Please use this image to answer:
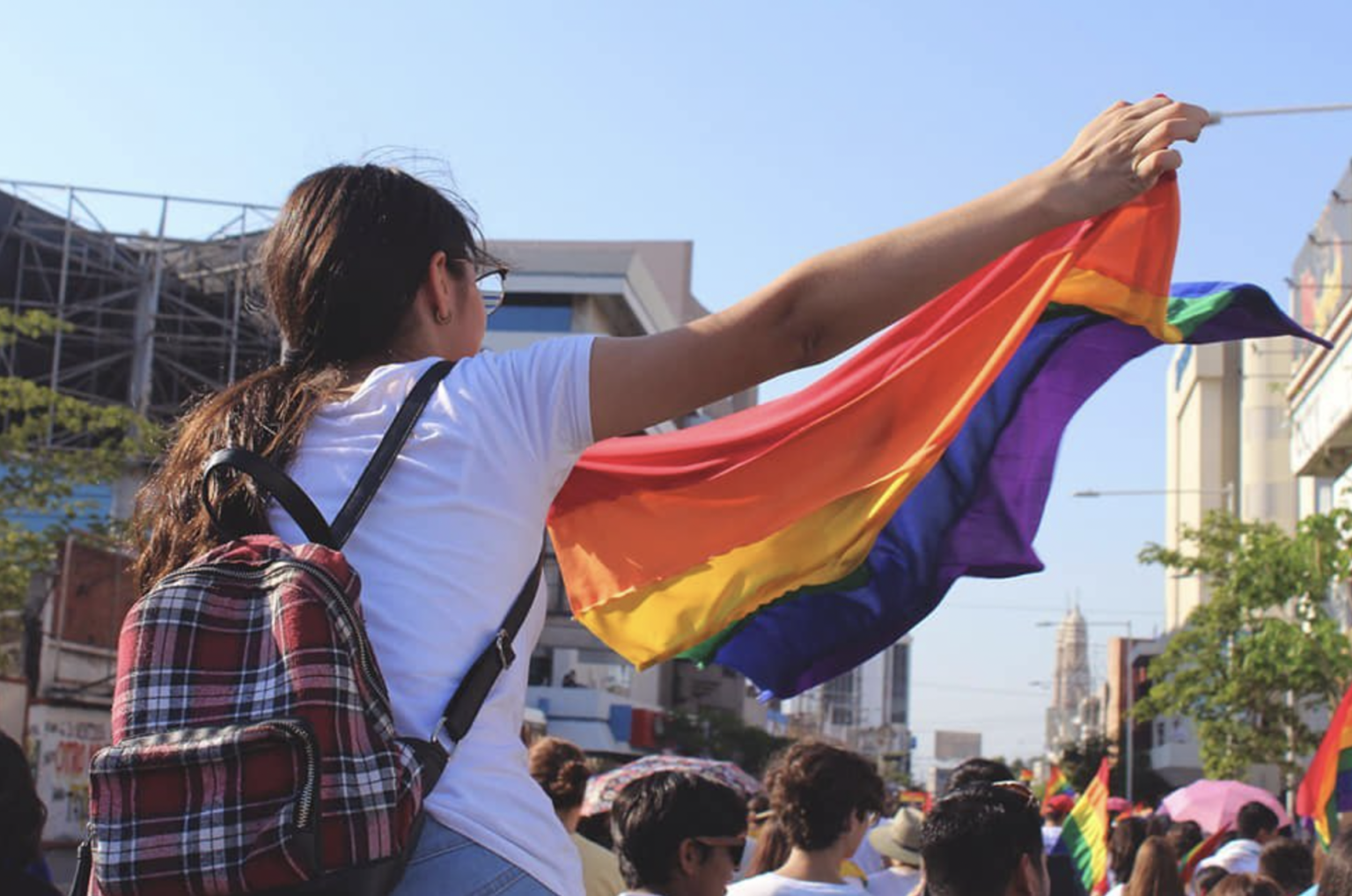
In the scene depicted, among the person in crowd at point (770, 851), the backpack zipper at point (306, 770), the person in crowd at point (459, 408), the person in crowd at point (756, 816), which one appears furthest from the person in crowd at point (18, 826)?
the person in crowd at point (756, 816)

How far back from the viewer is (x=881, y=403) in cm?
353

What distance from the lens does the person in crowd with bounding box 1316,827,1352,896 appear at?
3.48 metres

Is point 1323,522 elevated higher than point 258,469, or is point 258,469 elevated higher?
point 1323,522

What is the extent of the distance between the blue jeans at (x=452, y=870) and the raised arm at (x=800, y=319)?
563mm

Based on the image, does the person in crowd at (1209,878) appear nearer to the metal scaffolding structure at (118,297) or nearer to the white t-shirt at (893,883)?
the white t-shirt at (893,883)

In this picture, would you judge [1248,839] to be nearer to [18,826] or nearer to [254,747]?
[18,826]

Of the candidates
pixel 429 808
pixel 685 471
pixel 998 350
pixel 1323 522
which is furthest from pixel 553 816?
pixel 1323 522

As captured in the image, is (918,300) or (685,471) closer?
(918,300)

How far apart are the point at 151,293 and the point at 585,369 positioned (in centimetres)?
5792

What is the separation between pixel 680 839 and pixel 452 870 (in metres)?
2.93

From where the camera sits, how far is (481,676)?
2.16 metres

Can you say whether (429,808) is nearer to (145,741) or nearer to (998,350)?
(145,741)

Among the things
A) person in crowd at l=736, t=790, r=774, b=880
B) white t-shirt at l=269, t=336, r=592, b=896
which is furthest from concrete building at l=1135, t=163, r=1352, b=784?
white t-shirt at l=269, t=336, r=592, b=896

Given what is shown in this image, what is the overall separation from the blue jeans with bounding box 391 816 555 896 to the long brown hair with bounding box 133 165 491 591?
20.4 inches
